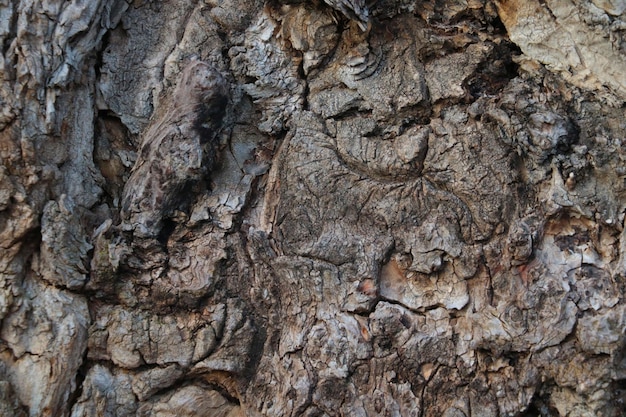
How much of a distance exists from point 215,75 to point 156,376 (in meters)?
1.38

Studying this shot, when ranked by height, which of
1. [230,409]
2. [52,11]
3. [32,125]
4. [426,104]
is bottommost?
[230,409]

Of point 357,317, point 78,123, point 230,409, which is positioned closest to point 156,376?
point 230,409

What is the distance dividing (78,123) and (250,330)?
1266 millimetres

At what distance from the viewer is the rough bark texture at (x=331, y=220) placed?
2631 millimetres

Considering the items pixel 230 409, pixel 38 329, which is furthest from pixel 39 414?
pixel 230 409

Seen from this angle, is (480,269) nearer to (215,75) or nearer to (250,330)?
(250,330)

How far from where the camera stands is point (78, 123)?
3002 mm

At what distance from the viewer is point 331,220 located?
287 cm

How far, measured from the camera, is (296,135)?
2.97 meters

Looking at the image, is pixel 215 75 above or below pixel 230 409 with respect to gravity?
above

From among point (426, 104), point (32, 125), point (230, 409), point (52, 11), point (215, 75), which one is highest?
point (52, 11)

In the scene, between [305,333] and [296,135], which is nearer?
[305,333]

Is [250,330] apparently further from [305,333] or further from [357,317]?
[357,317]

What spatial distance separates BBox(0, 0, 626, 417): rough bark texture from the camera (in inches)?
104
